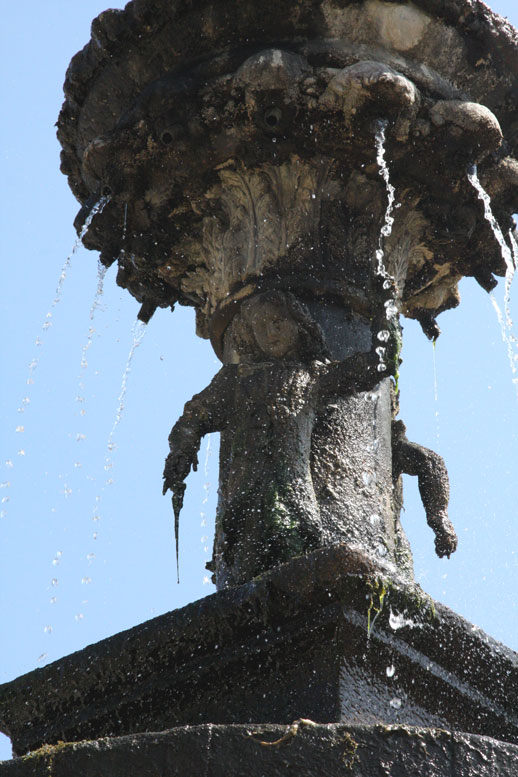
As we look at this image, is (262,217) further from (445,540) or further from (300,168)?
(445,540)

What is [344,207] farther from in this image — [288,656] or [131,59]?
[288,656]

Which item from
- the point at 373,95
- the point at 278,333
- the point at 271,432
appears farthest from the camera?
the point at 373,95

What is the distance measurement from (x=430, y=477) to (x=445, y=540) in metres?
0.38

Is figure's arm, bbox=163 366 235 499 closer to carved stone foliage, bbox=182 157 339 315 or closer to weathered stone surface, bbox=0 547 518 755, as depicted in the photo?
carved stone foliage, bbox=182 157 339 315

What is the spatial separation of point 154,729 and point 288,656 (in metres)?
0.64

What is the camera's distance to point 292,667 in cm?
460

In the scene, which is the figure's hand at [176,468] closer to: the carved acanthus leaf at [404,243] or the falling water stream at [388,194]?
the falling water stream at [388,194]

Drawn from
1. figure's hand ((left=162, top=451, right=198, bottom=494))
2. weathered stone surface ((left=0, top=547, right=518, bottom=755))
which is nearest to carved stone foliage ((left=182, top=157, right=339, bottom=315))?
figure's hand ((left=162, top=451, right=198, bottom=494))

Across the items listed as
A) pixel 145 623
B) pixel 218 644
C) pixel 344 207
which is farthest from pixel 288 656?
pixel 344 207

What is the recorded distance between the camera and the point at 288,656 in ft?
15.2

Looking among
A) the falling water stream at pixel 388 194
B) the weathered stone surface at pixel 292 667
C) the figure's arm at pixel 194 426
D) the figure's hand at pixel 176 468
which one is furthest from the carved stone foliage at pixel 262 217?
the weathered stone surface at pixel 292 667

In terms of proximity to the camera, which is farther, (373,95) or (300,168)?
(300,168)

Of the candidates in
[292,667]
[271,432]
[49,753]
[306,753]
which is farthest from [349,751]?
[271,432]

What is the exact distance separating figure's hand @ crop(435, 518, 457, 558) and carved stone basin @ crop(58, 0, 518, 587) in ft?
0.45
